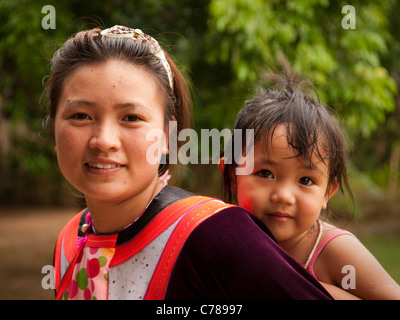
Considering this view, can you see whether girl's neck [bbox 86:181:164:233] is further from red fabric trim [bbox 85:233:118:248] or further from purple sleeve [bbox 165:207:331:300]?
purple sleeve [bbox 165:207:331:300]

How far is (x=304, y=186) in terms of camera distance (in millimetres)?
1727

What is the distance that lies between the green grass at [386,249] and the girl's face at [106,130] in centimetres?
591

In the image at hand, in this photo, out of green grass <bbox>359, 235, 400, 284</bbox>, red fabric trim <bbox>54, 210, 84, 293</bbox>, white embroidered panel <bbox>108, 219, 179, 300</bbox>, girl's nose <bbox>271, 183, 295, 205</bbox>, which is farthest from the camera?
green grass <bbox>359, 235, 400, 284</bbox>

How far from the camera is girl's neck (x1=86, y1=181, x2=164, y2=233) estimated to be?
4.61ft

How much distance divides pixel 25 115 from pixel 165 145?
14.3ft

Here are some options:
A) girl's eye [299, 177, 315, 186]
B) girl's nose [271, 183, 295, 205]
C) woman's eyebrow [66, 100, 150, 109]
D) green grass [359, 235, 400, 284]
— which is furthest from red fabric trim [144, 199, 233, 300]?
green grass [359, 235, 400, 284]

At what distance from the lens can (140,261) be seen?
1282 millimetres

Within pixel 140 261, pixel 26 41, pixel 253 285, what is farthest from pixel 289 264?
pixel 26 41

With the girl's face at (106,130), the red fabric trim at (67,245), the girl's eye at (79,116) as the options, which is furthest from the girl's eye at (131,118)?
the red fabric trim at (67,245)

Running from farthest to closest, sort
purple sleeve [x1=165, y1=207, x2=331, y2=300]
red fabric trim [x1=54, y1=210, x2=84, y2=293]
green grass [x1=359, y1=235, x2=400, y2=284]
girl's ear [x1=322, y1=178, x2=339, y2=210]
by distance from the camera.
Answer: green grass [x1=359, y1=235, x2=400, y2=284]
girl's ear [x1=322, y1=178, x2=339, y2=210]
red fabric trim [x1=54, y1=210, x2=84, y2=293]
purple sleeve [x1=165, y1=207, x2=331, y2=300]

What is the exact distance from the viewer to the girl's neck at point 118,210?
141 centimetres

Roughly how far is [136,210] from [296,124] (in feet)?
2.13

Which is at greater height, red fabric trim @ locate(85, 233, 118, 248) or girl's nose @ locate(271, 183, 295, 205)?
girl's nose @ locate(271, 183, 295, 205)

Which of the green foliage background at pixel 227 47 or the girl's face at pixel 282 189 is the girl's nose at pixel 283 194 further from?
the green foliage background at pixel 227 47
